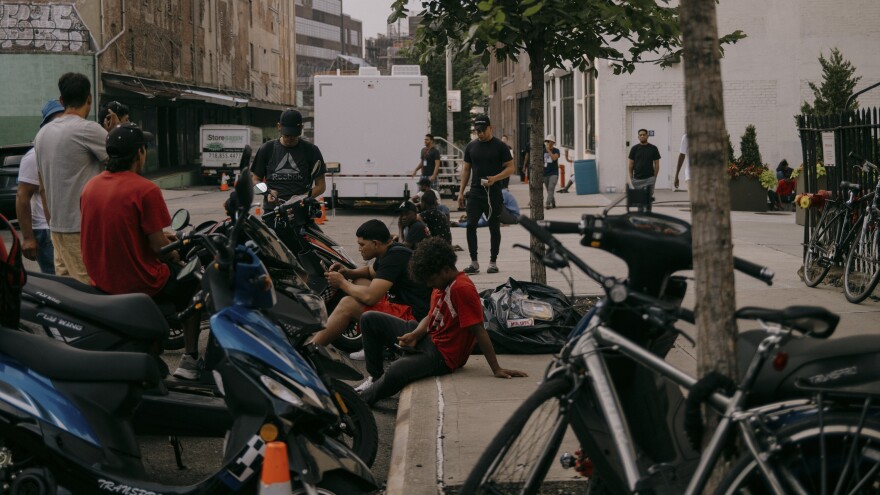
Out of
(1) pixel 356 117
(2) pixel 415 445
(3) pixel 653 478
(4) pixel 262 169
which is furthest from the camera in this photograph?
(1) pixel 356 117

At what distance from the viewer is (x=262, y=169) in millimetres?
10766

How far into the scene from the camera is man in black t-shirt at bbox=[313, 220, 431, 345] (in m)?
7.63

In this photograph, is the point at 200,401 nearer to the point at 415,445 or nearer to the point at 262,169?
the point at 415,445

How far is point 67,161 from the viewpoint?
717cm

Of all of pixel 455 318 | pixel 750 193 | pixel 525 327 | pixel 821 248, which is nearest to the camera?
pixel 455 318

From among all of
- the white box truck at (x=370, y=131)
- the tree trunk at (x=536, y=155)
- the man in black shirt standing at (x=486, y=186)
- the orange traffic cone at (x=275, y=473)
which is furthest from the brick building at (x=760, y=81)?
the orange traffic cone at (x=275, y=473)

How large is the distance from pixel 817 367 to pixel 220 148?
41.0 meters

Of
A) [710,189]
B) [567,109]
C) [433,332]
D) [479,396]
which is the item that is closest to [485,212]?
[433,332]

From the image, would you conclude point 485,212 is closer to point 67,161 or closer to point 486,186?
point 486,186

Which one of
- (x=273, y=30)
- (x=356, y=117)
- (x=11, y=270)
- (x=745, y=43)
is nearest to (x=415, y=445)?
(x=11, y=270)

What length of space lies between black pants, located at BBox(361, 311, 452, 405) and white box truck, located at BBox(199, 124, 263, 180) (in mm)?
36097

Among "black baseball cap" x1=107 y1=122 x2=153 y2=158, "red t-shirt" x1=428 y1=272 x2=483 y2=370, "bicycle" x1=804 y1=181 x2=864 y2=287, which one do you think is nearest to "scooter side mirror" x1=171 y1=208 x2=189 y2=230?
"black baseball cap" x1=107 y1=122 x2=153 y2=158

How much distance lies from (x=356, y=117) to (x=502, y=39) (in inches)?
613

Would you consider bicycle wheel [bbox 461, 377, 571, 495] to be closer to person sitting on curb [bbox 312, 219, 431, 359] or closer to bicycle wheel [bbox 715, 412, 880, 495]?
bicycle wheel [bbox 715, 412, 880, 495]
